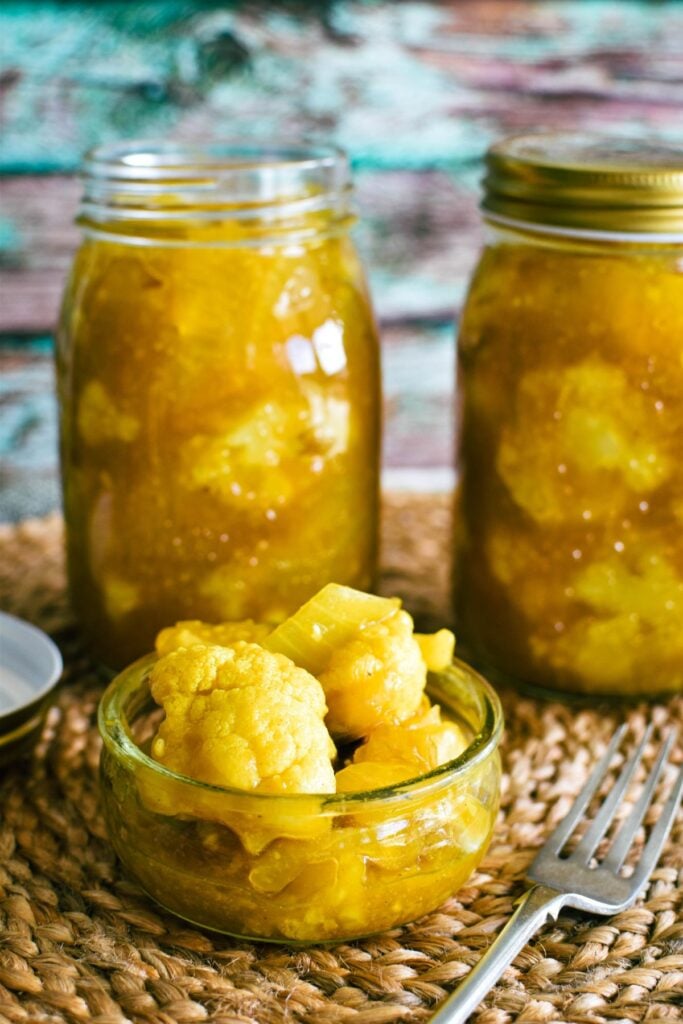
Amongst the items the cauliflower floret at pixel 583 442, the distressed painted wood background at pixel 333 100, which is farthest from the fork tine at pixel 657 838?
the distressed painted wood background at pixel 333 100

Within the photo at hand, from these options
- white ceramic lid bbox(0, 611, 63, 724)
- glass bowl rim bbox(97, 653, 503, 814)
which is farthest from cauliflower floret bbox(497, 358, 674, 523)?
white ceramic lid bbox(0, 611, 63, 724)

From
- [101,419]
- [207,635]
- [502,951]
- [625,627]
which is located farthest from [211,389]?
[502,951]

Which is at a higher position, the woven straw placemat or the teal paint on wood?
the teal paint on wood

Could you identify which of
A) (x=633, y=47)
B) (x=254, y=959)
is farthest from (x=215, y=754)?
(x=633, y=47)

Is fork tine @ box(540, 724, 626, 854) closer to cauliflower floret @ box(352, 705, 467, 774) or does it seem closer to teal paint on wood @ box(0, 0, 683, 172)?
cauliflower floret @ box(352, 705, 467, 774)

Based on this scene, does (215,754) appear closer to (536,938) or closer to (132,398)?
(536,938)

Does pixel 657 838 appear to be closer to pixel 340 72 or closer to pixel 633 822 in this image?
pixel 633 822
